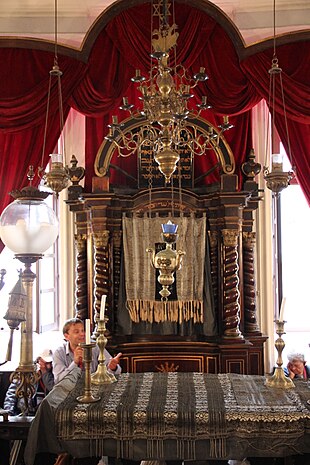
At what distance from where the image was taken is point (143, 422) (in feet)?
10.3

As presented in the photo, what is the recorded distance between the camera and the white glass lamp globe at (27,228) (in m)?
3.13

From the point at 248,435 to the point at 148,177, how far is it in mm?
2983

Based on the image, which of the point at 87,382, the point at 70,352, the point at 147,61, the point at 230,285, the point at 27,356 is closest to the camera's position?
the point at 27,356

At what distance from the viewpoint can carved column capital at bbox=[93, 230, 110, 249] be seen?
5395mm

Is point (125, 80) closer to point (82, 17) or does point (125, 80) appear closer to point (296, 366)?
point (82, 17)

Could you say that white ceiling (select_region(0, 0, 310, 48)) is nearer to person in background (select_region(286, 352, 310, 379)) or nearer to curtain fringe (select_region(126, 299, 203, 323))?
curtain fringe (select_region(126, 299, 203, 323))

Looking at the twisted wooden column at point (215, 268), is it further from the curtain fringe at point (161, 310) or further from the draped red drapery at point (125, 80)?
the draped red drapery at point (125, 80)

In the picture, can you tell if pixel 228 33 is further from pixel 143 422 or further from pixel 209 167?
pixel 143 422

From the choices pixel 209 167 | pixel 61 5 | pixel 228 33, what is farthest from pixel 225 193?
pixel 61 5

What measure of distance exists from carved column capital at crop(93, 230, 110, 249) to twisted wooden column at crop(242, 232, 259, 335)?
124 cm

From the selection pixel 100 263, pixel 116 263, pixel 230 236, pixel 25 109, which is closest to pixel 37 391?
pixel 100 263

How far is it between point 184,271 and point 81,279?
94 cm

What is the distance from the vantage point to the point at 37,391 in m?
4.91

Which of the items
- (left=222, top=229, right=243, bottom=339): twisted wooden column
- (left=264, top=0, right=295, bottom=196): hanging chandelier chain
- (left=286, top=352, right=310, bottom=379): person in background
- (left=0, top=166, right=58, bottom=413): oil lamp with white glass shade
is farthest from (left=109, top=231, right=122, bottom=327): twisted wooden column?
(left=0, top=166, right=58, bottom=413): oil lamp with white glass shade
